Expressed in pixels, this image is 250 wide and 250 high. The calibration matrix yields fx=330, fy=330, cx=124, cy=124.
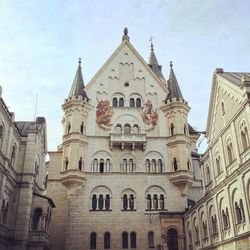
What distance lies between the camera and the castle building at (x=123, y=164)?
40.7 meters

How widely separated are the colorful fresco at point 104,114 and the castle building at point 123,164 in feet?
0.37

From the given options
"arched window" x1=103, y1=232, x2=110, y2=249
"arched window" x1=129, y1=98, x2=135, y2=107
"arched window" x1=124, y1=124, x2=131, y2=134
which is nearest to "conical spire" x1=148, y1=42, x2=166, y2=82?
"arched window" x1=129, y1=98, x2=135, y2=107

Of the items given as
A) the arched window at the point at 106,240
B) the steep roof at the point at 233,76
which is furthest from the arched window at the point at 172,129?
the arched window at the point at 106,240

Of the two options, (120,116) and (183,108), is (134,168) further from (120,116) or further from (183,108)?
(183,108)

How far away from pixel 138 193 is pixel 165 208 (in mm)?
3929

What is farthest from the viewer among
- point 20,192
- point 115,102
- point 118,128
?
point 115,102

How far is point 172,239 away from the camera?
4091cm

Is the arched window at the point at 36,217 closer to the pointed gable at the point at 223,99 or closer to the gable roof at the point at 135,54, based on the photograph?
the gable roof at the point at 135,54

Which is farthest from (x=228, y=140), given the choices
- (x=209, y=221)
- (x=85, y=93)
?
(x=85, y=93)

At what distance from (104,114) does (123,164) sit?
785 centimetres

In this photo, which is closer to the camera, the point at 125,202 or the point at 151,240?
the point at 151,240

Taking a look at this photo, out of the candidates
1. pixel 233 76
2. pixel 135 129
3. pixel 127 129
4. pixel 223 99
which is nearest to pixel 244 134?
pixel 223 99

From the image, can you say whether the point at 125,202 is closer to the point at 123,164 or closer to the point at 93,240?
the point at 123,164

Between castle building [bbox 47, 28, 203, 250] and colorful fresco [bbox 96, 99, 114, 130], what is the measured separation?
4.5 inches
